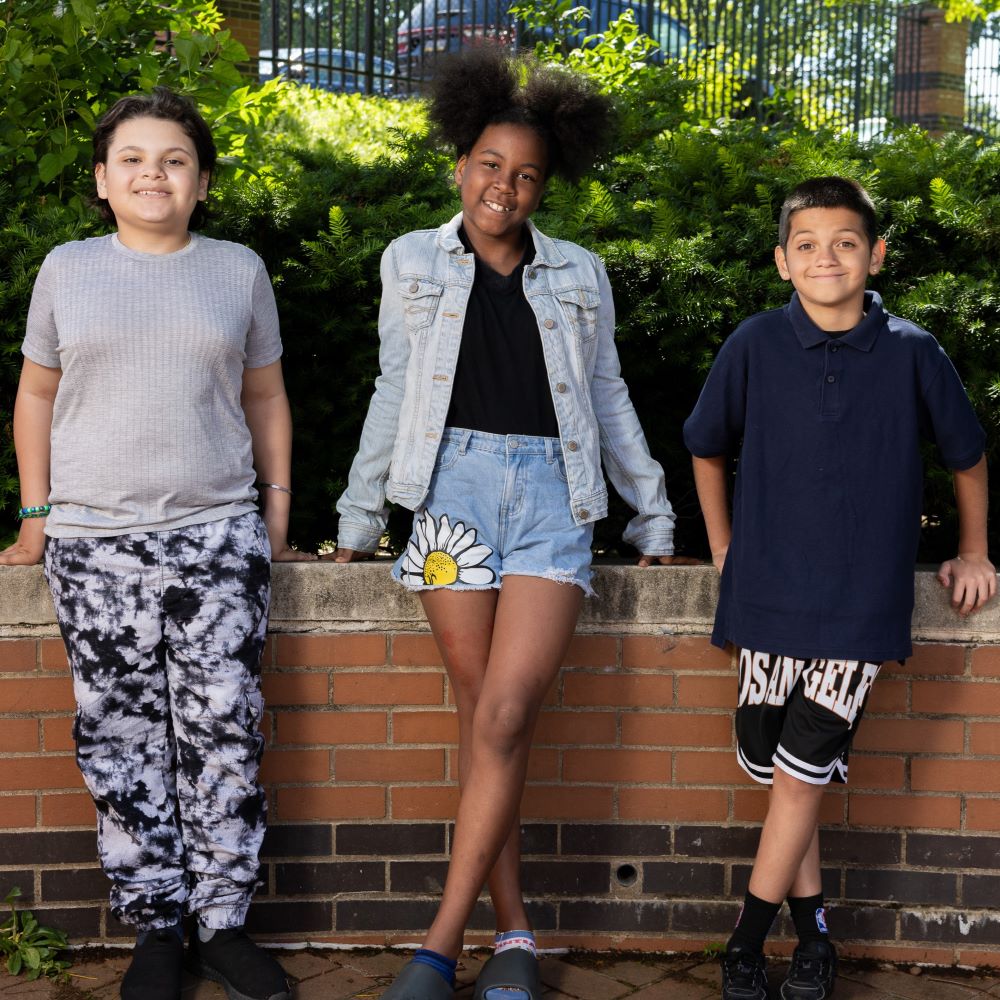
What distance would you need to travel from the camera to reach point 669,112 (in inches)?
215

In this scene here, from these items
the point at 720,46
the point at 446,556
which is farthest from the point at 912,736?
the point at 720,46

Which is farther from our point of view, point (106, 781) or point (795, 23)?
point (795, 23)

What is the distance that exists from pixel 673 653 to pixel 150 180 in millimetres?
1683

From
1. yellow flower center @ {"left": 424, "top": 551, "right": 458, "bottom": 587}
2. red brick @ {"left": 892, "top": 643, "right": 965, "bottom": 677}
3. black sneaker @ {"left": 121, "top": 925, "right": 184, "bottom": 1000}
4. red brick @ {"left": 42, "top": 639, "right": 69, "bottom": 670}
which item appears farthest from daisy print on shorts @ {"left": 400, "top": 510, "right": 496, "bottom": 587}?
red brick @ {"left": 892, "top": 643, "right": 965, "bottom": 677}

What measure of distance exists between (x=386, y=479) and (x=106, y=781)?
946mm

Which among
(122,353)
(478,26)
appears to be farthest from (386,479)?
(478,26)

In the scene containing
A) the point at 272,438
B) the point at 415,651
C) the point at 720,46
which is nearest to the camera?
the point at 272,438

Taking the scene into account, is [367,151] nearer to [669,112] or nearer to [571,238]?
[669,112]

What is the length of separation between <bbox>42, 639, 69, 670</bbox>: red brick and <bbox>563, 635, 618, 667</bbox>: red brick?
1237 millimetres

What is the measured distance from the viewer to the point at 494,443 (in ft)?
10.00

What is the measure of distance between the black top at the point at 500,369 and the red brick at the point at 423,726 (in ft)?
2.63

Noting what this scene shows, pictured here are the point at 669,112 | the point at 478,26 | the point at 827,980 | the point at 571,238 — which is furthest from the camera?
the point at 478,26

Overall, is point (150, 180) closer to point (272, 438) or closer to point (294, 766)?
point (272, 438)

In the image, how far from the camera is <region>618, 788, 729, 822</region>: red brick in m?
3.47
